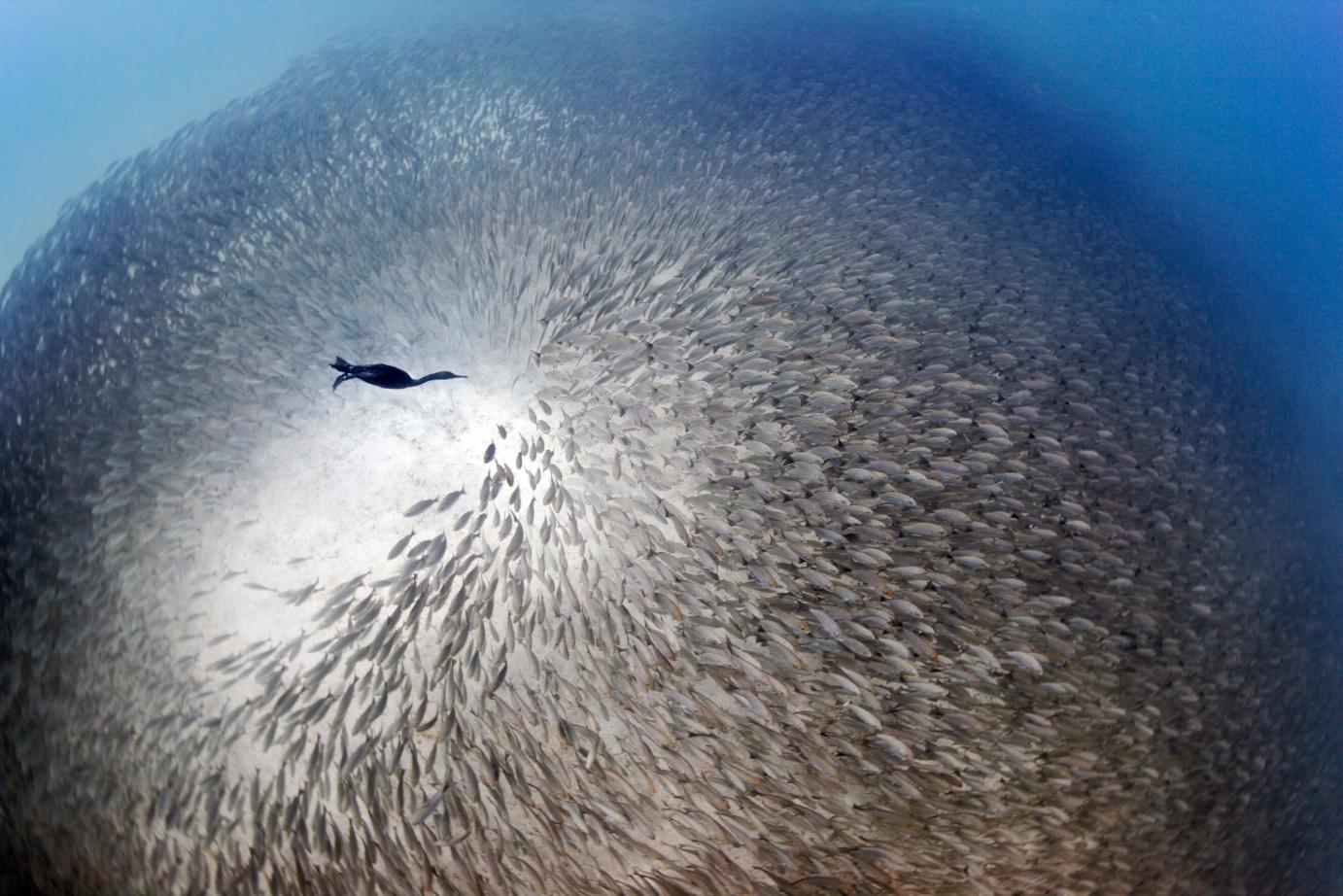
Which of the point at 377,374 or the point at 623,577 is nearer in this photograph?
the point at 377,374

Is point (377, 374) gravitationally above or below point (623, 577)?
above

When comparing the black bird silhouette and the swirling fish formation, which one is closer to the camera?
the black bird silhouette

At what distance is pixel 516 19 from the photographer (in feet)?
41.2

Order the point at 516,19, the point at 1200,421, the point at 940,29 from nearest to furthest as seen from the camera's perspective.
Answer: the point at 1200,421, the point at 516,19, the point at 940,29

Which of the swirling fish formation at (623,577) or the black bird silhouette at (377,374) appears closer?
the black bird silhouette at (377,374)

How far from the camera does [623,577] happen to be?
382cm

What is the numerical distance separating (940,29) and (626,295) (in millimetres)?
15782

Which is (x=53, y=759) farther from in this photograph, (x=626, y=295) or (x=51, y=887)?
(x=626, y=295)

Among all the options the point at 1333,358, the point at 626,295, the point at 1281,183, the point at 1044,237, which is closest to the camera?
the point at 626,295

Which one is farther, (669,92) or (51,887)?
(669,92)

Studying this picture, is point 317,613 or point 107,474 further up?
point 107,474

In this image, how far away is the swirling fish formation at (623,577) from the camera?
10.8ft

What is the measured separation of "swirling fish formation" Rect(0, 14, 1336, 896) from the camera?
130 inches

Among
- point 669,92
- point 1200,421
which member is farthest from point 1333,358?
point 669,92
